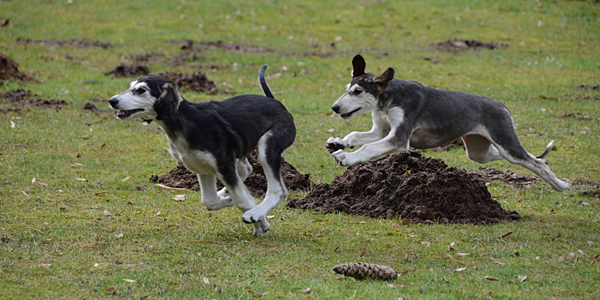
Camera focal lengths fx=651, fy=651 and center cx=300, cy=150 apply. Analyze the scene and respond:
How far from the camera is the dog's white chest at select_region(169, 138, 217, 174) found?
7141mm

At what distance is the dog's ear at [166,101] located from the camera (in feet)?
22.6

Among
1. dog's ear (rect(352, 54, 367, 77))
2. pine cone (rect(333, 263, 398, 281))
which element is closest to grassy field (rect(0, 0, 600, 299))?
pine cone (rect(333, 263, 398, 281))

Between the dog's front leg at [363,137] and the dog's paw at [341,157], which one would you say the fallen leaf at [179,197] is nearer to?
the dog's front leg at [363,137]

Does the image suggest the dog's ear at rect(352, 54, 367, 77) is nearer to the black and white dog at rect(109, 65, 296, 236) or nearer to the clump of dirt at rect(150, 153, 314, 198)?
the black and white dog at rect(109, 65, 296, 236)

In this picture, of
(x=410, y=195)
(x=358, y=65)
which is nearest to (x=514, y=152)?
(x=410, y=195)

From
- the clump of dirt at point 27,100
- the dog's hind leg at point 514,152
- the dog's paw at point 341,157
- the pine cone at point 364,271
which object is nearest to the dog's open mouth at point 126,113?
the dog's paw at point 341,157

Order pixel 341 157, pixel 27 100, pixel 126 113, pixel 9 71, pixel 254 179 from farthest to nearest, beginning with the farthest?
pixel 9 71
pixel 27 100
pixel 254 179
pixel 341 157
pixel 126 113

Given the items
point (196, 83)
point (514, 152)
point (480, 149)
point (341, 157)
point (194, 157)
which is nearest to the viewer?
point (194, 157)

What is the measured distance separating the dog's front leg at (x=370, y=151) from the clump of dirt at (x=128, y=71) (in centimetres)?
1251

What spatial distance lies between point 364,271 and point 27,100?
12128 mm

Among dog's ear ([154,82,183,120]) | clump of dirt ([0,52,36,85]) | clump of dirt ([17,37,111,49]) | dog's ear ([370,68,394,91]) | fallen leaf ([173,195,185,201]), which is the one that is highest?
dog's ear ([370,68,394,91])

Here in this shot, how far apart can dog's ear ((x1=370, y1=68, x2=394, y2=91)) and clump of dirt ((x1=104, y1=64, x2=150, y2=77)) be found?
12.3 metres

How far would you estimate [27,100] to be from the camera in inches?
627

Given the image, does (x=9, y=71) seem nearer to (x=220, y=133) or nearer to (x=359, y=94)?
(x=220, y=133)
